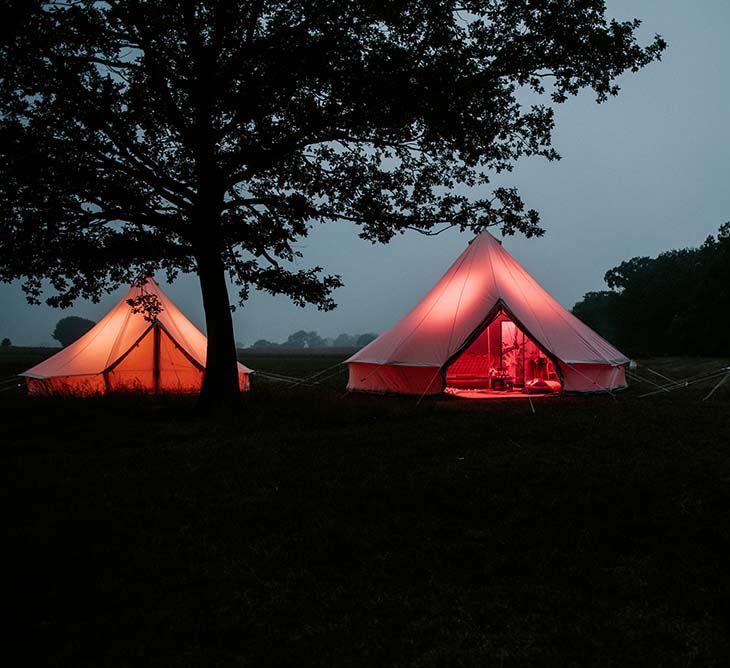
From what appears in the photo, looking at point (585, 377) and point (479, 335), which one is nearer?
point (585, 377)

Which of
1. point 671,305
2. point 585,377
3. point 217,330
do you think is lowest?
point 585,377

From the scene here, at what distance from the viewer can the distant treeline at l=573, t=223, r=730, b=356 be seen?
132 feet

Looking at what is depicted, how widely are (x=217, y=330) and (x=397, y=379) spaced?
3.97 metres

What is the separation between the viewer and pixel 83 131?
30.3 feet

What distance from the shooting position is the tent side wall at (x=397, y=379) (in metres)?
11.6

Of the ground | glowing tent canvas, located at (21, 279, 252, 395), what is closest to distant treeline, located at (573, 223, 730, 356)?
glowing tent canvas, located at (21, 279, 252, 395)

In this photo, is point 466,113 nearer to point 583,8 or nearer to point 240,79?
point 583,8

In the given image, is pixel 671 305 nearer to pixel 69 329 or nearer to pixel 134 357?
pixel 134 357

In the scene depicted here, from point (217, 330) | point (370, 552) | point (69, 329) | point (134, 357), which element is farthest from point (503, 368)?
point (69, 329)

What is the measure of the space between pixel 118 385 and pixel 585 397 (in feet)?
30.8

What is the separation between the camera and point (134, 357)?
13.2 meters

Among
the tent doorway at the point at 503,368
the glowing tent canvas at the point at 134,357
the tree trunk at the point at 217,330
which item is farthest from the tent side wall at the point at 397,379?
the tree trunk at the point at 217,330

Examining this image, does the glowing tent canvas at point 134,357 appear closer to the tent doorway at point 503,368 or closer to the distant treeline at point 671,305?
the tent doorway at point 503,368

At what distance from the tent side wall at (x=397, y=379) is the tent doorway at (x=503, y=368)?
0.99 meters
